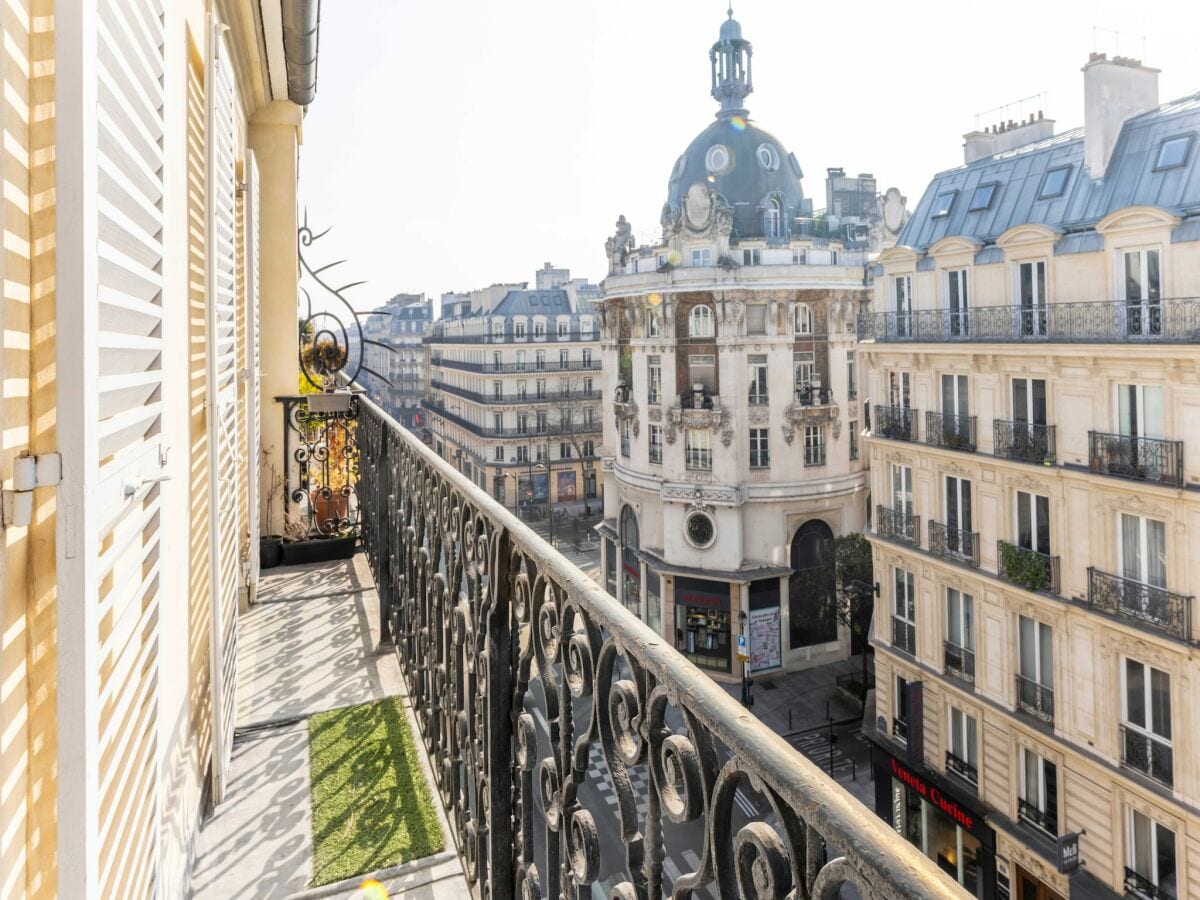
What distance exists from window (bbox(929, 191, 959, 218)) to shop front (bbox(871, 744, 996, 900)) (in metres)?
11.1

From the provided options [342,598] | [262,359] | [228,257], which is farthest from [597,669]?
[262,359]

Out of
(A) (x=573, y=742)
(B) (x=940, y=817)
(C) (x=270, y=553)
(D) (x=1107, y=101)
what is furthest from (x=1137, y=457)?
(A) (x=573, y=742)

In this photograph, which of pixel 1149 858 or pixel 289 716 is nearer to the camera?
pixel 289 716

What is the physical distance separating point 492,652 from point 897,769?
16.7 metres

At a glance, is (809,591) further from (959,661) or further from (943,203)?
(943,203)

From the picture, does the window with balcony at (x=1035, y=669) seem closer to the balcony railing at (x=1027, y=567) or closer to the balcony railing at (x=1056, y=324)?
the balcony railing at (x=1027, y=567)

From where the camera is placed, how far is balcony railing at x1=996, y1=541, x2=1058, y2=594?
13.0 m

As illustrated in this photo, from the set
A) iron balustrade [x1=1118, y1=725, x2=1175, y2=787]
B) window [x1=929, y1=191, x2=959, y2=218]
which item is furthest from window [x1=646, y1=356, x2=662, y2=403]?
iron balustrade [x1=1118, y1=725, x2=1175, y2=787]

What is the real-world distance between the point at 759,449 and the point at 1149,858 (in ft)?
48.0

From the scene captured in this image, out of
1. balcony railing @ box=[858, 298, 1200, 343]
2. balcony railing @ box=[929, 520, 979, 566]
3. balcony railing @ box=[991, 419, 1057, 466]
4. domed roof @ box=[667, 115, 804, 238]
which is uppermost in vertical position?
domed roof @ box=[667, 115, 804, 238]

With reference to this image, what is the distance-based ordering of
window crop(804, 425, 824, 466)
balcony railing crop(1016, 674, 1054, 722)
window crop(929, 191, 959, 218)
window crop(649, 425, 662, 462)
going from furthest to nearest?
window crop(649, 425, 662, 462) → window crop(804, 425, 824, 466) → window crop(929, 191, 959, 218) → balcony railing crop(1016, 674, 1054, 722)

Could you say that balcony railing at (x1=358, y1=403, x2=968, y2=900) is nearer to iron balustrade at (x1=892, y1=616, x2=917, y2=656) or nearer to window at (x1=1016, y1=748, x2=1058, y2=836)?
window at (x1=1016, y1=748, x2=1058, y2=836)

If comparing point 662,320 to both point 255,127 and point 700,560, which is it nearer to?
point 700,560

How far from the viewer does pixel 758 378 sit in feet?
80.7
